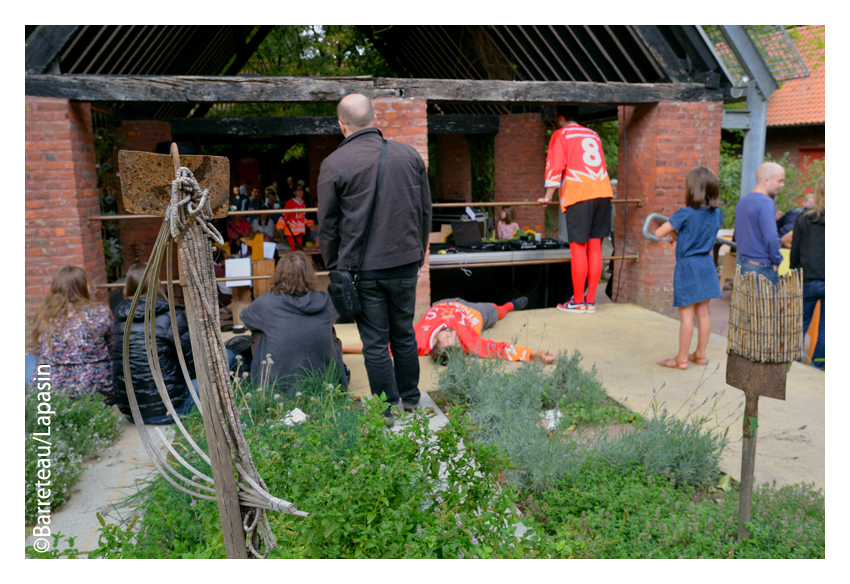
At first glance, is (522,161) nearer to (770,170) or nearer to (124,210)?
(124,210)

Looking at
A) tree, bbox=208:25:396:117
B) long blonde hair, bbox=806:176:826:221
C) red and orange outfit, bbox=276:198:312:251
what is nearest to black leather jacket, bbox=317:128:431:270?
long blonde hair, bbox=806:176:826:221

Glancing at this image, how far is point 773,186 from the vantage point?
4.29 m

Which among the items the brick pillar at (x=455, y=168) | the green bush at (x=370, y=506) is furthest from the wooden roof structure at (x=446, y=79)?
the brick pillar at (x=455, y=168)

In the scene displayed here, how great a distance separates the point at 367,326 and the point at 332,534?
56.5 inches

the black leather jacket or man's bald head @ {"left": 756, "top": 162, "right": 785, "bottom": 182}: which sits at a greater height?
man's bald head @ {"left": 756, "top": 162, "right": 785, "bottom": 182}

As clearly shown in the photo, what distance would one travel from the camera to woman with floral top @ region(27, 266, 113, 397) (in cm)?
349

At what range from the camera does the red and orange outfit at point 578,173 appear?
19.2 ft

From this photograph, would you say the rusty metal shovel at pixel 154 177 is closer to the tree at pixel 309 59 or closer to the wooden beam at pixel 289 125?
the wooden beam at pixel 289 125

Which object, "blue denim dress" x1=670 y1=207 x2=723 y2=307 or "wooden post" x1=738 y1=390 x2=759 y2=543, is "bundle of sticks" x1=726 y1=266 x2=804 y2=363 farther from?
"blue denim dress" x1=670 y1=207 x2=723 y2=307

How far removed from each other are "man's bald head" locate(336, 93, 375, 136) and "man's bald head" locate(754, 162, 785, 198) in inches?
116

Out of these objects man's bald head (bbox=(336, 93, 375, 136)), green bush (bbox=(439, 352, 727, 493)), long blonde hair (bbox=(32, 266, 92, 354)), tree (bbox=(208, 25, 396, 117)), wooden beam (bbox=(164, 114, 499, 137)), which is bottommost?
green bush (bbox=(439, 352, 727, 493))

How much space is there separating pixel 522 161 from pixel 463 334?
7.67 meters

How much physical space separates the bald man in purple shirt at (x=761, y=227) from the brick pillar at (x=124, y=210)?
7952 millimetres

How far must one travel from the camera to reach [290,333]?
3512 millimetres
